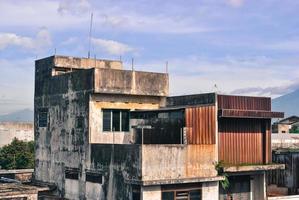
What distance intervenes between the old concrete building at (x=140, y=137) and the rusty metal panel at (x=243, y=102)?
5 cm

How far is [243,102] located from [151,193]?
664 cm

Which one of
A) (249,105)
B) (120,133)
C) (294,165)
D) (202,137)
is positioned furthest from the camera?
(294,165)

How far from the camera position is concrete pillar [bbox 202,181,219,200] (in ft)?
68.5

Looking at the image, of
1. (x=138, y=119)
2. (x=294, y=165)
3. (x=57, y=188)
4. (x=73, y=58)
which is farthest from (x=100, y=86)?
(x=294, y=165)

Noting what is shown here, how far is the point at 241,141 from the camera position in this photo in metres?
22.6

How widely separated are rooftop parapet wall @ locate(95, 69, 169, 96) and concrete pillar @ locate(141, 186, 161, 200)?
6.19 metres

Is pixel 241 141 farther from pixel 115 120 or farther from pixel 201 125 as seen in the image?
pixel 115 120

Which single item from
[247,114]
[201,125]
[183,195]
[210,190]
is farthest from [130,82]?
[210,190]

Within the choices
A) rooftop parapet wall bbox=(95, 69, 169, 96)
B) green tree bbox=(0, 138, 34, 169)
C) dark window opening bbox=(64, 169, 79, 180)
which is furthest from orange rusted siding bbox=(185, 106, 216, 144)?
green tree bbox=(0, 138, 34, 169)

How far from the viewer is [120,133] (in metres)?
24.3

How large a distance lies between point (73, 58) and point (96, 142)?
6.41 metres

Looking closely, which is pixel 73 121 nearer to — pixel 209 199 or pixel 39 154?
pixel 39 154

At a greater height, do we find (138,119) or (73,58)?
(73,58)

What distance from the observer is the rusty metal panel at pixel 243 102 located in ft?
71.3
